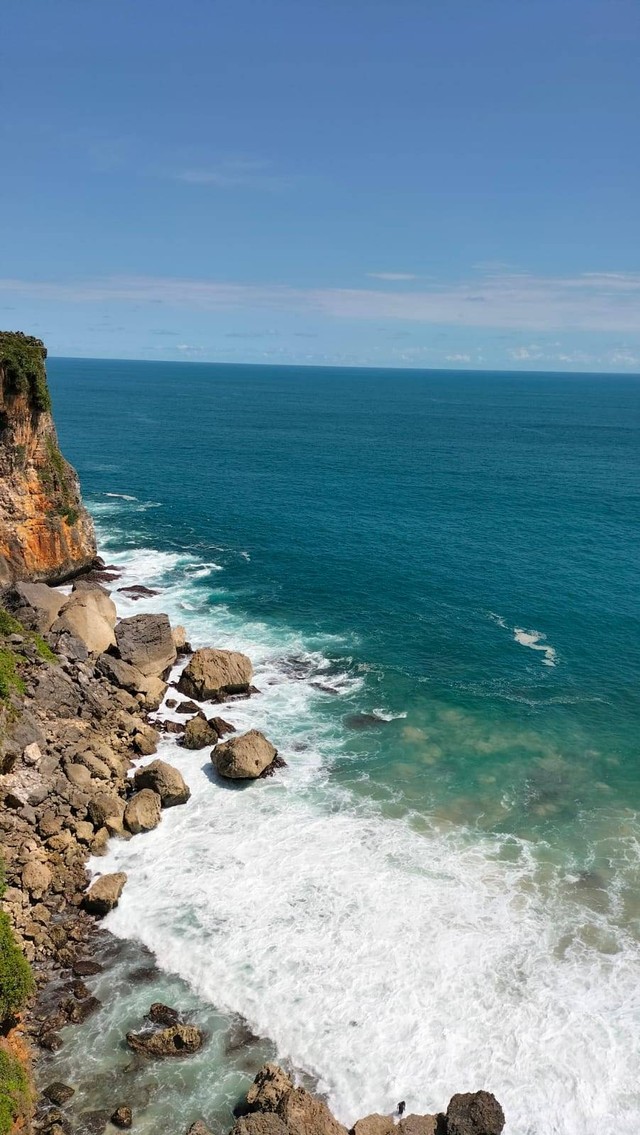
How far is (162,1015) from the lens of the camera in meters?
31.9

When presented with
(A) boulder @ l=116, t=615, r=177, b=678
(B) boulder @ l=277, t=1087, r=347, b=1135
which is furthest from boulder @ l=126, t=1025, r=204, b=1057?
(A) boulder @ l=116, t=615, r=177, b=678

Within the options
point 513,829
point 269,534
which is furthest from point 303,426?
point 513,829

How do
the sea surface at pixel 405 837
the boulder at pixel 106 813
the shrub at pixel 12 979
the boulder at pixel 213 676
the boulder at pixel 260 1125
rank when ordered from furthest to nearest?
the boulder at pixel 213 676, the boulder at pixel 106 813, the sea surface at pixel 405 837, the shrub at pixel 12 979, the boulder at pixel 260 1125

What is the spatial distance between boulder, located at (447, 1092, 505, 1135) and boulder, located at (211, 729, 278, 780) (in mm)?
22678

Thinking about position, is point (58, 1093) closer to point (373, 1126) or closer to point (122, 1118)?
point (122, 1118)

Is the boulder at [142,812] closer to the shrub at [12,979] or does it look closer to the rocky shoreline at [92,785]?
the rocky shoreline at [92,785]

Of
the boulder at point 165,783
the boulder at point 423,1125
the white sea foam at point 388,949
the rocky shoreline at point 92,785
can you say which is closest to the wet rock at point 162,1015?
the rocky shoreline at point 92,785

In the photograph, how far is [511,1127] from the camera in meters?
28.4

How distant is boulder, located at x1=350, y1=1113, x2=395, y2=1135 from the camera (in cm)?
2739

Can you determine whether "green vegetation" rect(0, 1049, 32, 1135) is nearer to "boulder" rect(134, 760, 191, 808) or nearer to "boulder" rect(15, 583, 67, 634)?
"boulder" rect(134, 760, 191, 808)

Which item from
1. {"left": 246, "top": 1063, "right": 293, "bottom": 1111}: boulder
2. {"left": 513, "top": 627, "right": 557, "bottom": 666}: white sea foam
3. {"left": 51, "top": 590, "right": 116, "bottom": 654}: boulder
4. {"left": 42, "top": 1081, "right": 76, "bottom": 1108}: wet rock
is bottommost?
{"left": 42, "top": 1081, "right": 76, "bottom": 1108}: wet rock

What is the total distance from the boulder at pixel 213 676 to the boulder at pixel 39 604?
11.7 meters

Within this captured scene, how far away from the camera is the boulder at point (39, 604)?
5566 centimetres

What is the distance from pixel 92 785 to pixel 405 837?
19546 mm
